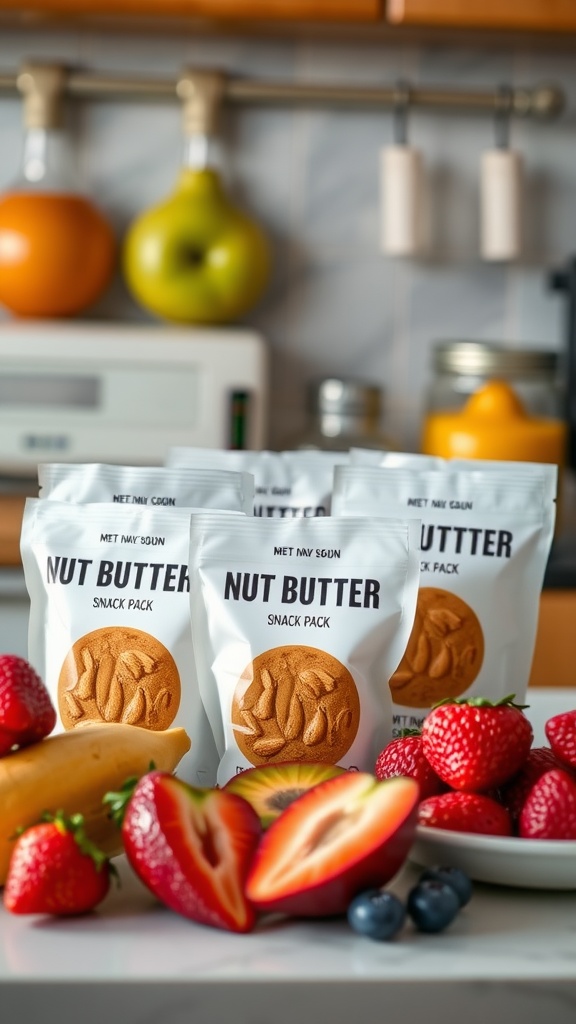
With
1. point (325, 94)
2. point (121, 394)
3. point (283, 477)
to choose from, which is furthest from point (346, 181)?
point (283, 477)

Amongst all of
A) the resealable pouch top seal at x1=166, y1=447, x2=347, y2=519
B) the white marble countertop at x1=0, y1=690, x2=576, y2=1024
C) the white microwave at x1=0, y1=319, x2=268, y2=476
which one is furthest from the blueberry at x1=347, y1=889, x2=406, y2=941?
the white microwave at x1=0, y1=319, x2=268, y2=476

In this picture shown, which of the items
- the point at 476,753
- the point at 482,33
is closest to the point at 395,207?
the point at 482,33

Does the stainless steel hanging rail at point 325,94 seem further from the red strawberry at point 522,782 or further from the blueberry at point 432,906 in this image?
the blueberry at point 432,906

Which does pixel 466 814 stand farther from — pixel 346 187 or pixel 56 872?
pixel 346 187

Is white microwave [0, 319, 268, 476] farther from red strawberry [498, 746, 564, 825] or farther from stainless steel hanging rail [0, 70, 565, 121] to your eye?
red strawberry [498, 746, 564, 825]

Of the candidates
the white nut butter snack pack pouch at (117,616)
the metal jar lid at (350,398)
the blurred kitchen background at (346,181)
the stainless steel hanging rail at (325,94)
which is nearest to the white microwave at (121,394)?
the metal jar lid at (350,398)

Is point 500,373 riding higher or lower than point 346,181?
lower
